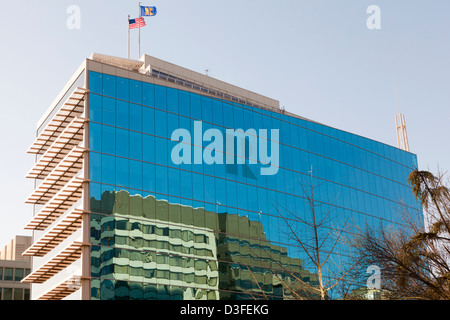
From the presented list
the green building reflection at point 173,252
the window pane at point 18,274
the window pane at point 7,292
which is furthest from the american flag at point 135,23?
the window pane at point 18,274

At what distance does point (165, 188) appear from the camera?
56.4 metres

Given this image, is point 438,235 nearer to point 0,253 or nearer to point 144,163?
point 144,163

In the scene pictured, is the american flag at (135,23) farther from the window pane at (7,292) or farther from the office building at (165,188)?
the window pane at (7,292)

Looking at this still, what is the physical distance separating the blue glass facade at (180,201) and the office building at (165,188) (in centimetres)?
9

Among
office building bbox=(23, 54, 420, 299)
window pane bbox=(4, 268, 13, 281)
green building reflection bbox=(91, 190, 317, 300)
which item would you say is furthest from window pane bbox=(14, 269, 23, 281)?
green building reflection bbox=(91, 190, 317, 300)

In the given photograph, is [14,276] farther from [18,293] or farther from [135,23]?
[135,23]

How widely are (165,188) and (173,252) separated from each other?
5309mm

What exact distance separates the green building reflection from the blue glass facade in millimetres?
81

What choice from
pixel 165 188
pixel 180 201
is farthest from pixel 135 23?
pixel 180 201

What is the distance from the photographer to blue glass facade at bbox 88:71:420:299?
5319cm

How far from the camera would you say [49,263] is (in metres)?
58.1

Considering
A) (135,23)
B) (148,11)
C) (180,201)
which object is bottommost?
(180,201)

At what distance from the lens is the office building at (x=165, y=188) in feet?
175

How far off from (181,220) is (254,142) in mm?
12549
